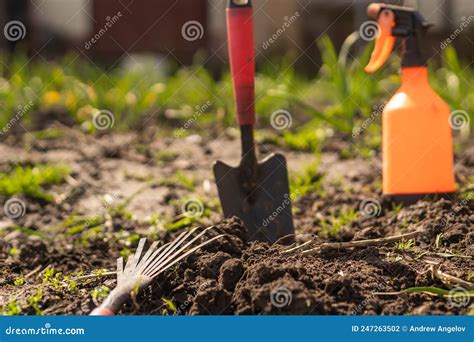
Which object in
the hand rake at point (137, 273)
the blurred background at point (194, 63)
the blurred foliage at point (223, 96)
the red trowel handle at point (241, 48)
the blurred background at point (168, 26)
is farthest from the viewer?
the blurred background at point (168, 26)

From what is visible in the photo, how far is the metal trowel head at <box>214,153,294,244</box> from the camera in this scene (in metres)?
2.64

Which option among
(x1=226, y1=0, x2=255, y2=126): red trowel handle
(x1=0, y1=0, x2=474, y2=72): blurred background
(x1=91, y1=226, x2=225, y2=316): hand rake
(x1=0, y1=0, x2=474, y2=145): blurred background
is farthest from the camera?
(x1=0, y1=0, x2=474, y2=72): blurred background

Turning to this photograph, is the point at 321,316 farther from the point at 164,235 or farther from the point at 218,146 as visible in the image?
the point at 218,146

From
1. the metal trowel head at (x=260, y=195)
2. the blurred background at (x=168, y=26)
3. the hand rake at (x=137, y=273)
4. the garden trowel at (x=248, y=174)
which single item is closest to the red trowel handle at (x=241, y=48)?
the garden trowel at (x=248, y=174)

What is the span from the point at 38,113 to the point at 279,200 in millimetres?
2651

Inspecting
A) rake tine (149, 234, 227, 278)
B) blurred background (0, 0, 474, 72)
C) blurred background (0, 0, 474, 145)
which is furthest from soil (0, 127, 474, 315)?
blurred background (0, 0, 474, 72)

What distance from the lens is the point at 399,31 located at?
104 inches

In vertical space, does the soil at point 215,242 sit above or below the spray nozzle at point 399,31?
below

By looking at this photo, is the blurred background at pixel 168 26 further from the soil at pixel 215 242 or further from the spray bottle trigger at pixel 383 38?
the spray bottle trigger at pixel 383 38

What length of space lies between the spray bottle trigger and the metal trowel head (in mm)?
500

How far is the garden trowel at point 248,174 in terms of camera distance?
8.28 ft

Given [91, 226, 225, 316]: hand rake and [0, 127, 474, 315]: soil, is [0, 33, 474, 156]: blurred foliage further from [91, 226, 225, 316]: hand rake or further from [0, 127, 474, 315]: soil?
[91, 226, 225, 316]: hand rake

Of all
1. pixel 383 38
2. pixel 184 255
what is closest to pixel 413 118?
pixel 383 38

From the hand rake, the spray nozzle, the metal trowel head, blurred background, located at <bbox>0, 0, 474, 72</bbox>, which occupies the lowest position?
the hand rake
